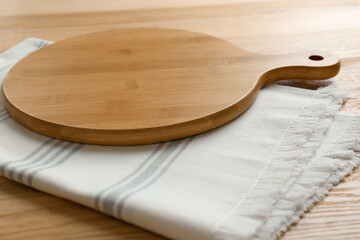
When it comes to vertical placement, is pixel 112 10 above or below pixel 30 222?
above

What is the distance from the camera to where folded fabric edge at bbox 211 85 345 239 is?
548 millimetres

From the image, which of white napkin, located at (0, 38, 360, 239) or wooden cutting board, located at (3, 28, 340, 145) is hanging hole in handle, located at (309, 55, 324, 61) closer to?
wooden cutting board, located at (3, 28, 340, 145)

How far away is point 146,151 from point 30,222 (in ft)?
0.62

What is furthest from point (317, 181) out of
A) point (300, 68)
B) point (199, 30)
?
point (199, 30)

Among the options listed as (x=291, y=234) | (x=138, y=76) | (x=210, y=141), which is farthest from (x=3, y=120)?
(x=291, y=234)

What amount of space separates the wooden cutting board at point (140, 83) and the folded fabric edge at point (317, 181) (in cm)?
16

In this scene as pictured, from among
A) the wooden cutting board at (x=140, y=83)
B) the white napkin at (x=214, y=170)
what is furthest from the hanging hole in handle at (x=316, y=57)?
the white napkin at (x=214, y=170)

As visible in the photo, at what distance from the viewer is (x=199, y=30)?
A: 1.17 meters

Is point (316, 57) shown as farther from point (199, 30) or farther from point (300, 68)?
point (199, 30)

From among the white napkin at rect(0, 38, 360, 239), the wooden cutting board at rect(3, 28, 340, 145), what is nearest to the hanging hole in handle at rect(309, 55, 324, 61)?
the wooden cutting board at rect(3, 28, 340, 145)

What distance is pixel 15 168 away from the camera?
656 mm

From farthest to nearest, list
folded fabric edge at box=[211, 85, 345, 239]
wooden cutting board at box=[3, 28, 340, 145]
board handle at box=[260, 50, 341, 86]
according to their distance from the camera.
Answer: board handle at box=[260, 50, 341, 86] < wooden cutting board at box=[3, 28, 340, 145] < folded fabric edge at box=[211, 85, 345, 239]

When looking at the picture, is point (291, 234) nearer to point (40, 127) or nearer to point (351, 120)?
point (351, 120)

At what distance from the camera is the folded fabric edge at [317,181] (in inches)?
22.5
